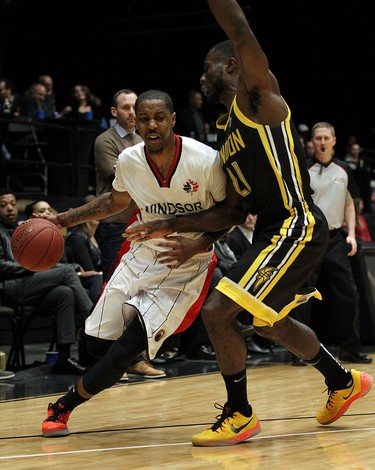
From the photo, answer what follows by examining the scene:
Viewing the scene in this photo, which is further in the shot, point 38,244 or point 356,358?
point 356,358

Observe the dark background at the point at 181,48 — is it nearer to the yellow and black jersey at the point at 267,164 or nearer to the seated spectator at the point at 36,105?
the seated spectator at the point at 36,105

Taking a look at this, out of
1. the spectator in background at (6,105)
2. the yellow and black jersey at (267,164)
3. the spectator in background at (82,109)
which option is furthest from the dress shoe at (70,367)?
the spectator in background at (82,109)

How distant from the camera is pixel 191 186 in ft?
14.7

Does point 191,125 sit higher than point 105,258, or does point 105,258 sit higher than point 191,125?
point 191,125

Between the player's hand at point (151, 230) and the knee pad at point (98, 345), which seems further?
the knee pad at point (98, 345)

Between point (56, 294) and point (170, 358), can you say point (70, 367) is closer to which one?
point (56, 294)

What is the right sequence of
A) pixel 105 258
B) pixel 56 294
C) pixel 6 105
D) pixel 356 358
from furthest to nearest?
pixel 6 105 → pixel 356 358 → pixel 56 294 → pixel 105 258

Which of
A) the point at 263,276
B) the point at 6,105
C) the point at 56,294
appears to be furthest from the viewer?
the point at 6,105

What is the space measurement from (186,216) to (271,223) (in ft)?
1.39

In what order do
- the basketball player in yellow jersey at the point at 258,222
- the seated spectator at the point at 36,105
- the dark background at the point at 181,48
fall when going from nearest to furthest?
1. the basketball player in yellow jersey at the point at 258,222
2. the seated spectator at the point at 36,105
3. the dark background at the point at 181,48

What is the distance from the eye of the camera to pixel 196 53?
1823cm

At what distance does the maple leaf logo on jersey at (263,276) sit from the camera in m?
4.16

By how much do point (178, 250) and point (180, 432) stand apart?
→ 922 mm

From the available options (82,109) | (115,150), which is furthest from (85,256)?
(82,109)
